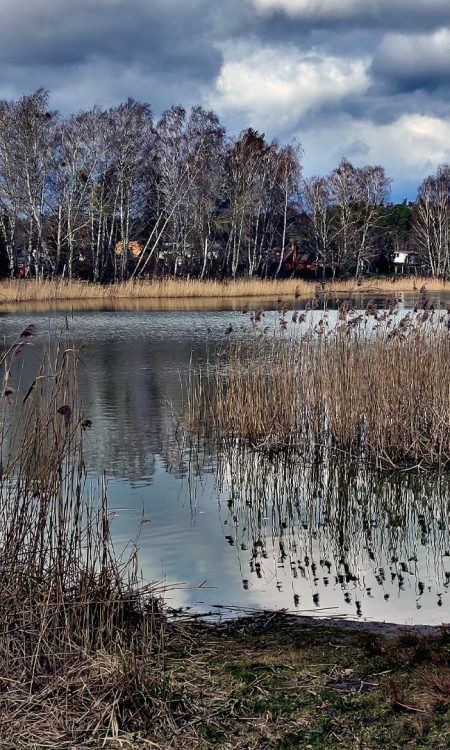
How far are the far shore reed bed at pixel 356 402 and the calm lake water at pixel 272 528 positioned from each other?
0.40 m

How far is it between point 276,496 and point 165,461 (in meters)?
1.50

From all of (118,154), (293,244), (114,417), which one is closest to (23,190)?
(118,154)

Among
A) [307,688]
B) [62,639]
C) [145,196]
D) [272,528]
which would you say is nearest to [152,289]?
[145,196]

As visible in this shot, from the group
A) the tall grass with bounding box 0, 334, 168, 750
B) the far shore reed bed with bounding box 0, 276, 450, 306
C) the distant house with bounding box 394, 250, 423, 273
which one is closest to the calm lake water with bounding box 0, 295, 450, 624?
the tall grass with bounding box 0, 334, 168, 750

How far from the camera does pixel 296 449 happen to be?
8.04 metres

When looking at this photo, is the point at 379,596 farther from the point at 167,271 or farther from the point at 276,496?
the point at 167,271

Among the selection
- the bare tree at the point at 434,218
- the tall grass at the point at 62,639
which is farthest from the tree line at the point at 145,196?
the tall grass at the point at 62,639

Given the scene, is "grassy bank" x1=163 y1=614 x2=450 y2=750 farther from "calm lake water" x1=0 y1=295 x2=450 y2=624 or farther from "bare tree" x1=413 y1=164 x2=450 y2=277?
"bare tree" x1=413 y1=164 x2=450 y2=277

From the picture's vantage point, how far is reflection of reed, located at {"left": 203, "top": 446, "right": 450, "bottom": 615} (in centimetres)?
488

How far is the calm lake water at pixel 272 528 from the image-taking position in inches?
183

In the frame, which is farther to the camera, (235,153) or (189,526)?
(235,153)

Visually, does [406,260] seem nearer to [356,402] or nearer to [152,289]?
[152,289]

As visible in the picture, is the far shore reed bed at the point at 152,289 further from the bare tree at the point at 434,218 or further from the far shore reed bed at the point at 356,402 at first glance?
the far shore reed bed at the point at 356,402

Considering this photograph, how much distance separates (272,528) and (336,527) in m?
0.44
